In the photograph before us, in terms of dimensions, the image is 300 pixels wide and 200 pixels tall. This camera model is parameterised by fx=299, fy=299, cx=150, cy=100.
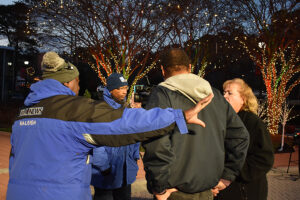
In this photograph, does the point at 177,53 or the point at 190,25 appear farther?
the point at 190,25

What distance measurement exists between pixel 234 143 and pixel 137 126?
114 cm

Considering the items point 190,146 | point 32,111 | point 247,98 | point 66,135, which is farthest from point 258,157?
point 32,111

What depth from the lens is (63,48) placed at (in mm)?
Result: 15297

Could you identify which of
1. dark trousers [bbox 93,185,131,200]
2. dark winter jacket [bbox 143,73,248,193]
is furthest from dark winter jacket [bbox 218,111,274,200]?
dark trousers [bbox 93,185,131,200]

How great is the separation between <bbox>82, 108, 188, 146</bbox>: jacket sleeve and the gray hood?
0.57 metres

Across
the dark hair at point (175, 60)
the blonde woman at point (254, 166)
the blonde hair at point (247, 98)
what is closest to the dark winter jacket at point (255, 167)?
the blonde woman at point (254, 166)

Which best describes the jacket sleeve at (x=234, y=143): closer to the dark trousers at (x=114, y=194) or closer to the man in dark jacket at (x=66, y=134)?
the man in dark jacket at (x=66, y=134)

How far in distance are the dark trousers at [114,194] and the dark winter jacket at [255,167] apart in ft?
3.59

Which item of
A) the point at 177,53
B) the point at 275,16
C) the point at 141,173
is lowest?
the point at 141,173

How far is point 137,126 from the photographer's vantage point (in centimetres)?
173

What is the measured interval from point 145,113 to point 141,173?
5454 mm

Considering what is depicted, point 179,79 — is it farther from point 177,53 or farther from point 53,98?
point 53,98

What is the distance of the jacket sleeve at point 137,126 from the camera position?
173 cm

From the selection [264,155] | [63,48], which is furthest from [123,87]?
[63,48]
